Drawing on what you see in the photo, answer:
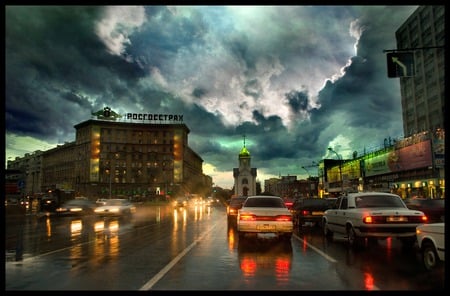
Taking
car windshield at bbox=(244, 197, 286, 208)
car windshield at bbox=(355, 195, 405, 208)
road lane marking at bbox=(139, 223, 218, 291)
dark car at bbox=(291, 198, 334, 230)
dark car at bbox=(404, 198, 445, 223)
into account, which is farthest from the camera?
dark car at bbox=(291, 198, 334, 230)

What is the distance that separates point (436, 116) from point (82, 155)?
346 ft

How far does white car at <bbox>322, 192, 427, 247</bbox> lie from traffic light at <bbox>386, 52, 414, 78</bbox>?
13.2 ft

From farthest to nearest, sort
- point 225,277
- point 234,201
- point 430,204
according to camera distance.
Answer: point 234,201 → point 430,204 → point 225,277

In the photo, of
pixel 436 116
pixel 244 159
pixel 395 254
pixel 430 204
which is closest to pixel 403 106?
pixel 436 116

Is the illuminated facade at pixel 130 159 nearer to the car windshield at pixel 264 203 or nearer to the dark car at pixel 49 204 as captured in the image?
the dark car at pixel 49 204

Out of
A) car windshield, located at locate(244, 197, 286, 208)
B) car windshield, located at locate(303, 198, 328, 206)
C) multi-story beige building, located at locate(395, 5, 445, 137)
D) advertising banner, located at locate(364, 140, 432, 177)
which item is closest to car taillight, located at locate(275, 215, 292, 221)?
car windshield, located at locate(244, 197, 286, 208)

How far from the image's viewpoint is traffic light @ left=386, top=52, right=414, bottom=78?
13398 millimetres

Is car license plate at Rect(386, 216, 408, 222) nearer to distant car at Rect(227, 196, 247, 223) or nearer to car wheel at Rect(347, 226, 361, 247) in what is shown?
car wheel at Rect(347, 226, 361, 247)

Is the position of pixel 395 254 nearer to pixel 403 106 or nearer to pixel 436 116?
pixel 436 116

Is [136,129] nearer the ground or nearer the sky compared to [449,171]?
nearer the sky

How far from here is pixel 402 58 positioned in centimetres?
1352

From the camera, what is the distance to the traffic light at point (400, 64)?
13.4 m

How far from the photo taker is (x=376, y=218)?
11.8 metres

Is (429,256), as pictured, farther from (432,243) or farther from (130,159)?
(130,159)
